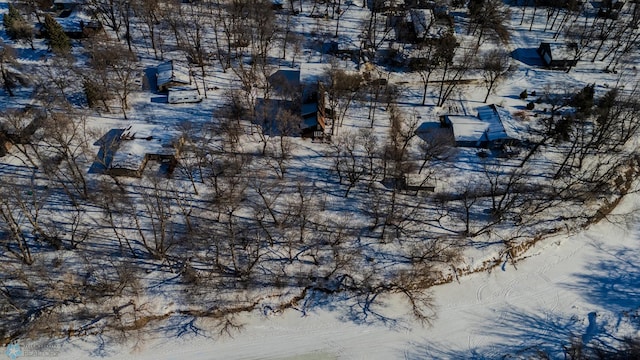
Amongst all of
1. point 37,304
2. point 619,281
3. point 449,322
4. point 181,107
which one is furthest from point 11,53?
point 619,281

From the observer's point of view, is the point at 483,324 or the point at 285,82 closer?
the point at 483,324

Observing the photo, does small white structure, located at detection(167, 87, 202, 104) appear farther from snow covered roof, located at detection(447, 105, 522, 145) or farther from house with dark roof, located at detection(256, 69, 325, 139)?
snow covered roof, located at detection(447, 105, 522, 145)

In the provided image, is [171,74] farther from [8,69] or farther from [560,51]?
[560,51]

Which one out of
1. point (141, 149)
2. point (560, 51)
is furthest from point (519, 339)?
point (560, 51)

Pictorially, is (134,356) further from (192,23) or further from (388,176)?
(192,23)

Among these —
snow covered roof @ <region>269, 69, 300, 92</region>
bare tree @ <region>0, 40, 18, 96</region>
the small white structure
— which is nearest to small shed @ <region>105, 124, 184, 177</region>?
the small white structure
